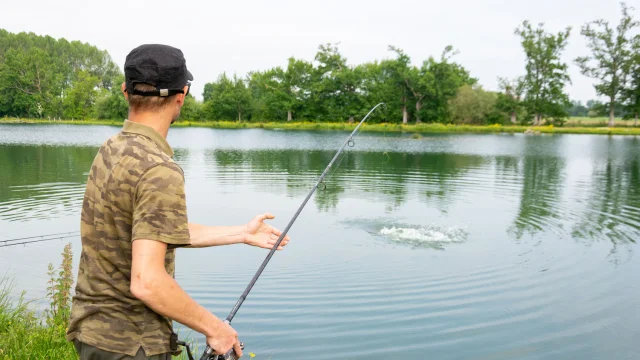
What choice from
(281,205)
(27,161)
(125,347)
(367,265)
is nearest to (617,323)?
(367,265)

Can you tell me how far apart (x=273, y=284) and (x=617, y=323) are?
4307mm

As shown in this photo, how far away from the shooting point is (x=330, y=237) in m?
9.49

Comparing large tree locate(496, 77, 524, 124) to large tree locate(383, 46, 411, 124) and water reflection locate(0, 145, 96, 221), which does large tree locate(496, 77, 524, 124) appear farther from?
water reflection locate(0, 145, 96, 221)

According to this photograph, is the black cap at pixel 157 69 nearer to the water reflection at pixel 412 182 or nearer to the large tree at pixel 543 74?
the water reflection at pixel 412 182

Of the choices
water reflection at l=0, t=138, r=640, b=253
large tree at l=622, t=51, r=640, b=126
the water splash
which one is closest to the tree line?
large tree at l=622, t=51, r=640, b=126

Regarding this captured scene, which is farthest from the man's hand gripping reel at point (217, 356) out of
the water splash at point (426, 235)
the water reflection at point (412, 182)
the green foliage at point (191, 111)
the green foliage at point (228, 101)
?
the green foliage at point (228, 101)

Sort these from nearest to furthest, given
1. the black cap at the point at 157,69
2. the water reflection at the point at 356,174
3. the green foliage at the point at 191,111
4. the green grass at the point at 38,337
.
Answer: the black cap at the point at 157,69
the green grass at the point at 38,337
the water reflection at the point at 356,174
the green foliage at the point at 191,111

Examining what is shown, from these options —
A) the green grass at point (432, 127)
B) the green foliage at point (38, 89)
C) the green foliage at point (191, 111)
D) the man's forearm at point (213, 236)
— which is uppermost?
the green foliage at point (38, 89)

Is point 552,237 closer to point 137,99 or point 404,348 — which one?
point 404,348

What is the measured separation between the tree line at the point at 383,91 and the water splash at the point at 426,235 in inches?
2074

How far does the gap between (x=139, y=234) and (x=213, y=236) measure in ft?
2.58

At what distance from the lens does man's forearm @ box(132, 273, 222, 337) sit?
1747 millimetres

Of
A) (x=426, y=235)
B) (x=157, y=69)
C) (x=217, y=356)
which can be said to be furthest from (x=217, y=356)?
(x=426, y=235)

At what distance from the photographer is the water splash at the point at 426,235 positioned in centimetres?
937
